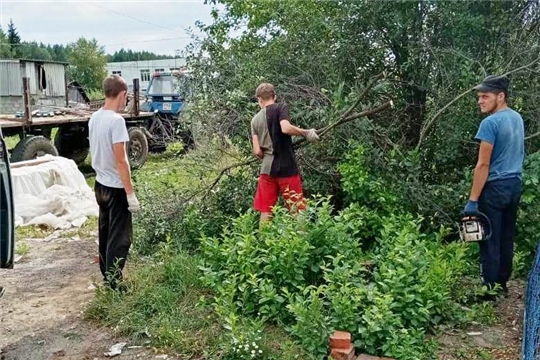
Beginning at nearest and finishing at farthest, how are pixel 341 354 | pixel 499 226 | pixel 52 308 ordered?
pixel 341 354 < pixel 499 226 < pixel 52 308

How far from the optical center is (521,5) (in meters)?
5.15

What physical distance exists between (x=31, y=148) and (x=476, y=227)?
7939mm

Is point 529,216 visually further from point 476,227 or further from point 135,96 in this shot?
point 135,96

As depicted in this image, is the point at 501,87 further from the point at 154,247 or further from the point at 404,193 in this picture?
the point at 154,247

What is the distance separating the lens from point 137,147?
38.5 ft

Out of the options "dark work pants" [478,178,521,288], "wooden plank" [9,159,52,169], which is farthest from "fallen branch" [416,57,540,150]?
"wooden plank" [9,159,52,169]

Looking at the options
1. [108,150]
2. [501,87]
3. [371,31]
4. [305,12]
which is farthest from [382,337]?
[305,12]

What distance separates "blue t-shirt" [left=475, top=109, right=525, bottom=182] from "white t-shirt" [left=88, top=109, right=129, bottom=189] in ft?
8.94

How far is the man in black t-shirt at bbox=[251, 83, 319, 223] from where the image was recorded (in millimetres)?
4738

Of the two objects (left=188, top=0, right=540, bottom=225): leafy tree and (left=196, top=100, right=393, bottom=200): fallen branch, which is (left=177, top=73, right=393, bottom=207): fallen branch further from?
(left=188, top=0, right=540, bottom=225): leafy tree

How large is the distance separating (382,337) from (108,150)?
8.11 ft

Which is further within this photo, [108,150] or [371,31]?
[371,31]

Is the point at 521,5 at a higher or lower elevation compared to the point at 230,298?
higher

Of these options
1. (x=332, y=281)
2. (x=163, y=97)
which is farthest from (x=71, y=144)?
(x=332, y=281)
